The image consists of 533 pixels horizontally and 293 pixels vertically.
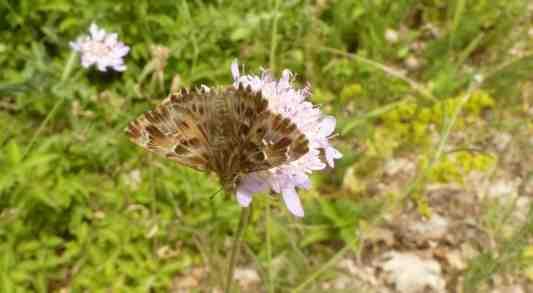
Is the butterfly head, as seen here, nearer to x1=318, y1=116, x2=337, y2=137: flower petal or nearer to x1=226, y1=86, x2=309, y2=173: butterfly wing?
x1=226, y1=86, x2=309, y2=173: butterfly wing

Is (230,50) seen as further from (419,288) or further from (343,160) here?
(419,288)

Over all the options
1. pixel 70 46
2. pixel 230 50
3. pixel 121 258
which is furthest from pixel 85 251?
pixel 230 50

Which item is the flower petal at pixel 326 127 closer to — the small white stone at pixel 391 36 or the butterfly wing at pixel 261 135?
the butterfly wing at pixel 261 135

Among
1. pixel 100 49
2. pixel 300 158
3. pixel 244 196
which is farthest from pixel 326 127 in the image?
pixel 100 49

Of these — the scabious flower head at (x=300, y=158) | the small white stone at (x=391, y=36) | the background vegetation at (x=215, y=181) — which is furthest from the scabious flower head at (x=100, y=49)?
the small white stone at (x=391, y=36)

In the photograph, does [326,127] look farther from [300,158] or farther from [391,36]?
[391,36]

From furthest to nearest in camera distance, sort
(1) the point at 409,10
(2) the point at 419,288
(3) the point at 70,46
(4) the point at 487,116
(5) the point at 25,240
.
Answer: (1) the point at 409,10 < (4) the point at 487,116 < (3) the point at 70,46 < (2) the point at 419,288 < (5) the point at 25,240
